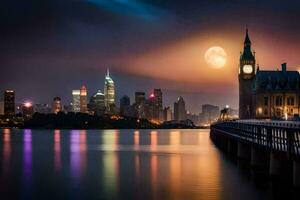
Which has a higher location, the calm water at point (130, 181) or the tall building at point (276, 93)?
the tall building at point (276, 93)

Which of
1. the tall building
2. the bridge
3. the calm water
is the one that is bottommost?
the calm water

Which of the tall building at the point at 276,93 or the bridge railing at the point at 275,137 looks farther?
the tall building at the point at 276,93

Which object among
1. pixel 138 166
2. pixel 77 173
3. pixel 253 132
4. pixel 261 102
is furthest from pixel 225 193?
pixel 261 102

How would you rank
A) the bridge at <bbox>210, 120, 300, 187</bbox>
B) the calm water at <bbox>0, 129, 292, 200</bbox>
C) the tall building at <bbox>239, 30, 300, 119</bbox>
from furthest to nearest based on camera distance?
1. the tall building at <bbox>239, 30, 300, 119</bbox>
2. the calm water at <bbox>0, 129, 292, 200</bbox>
3. the bridge at <bbox>210, 120, 300, 187</bbox>

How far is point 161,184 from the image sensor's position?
48906 mm

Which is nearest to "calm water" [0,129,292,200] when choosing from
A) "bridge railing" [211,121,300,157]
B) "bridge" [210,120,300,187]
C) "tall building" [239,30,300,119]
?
"bridge" [210,120,300,187]

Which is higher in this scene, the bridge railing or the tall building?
the tall building

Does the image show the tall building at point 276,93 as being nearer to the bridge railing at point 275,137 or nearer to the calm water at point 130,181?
the calm water at point 130,181

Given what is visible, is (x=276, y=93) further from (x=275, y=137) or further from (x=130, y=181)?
(x=275, y=137)

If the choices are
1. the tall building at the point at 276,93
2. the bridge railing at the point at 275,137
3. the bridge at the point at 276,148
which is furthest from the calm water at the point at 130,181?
the tall building at the point at 276,93

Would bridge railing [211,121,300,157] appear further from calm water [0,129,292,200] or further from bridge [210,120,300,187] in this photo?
calm water [0,129,292,200]

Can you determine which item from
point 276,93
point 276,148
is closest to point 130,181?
point 276,148

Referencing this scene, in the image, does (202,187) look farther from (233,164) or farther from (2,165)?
(2,165)

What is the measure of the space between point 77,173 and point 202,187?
18.9m
